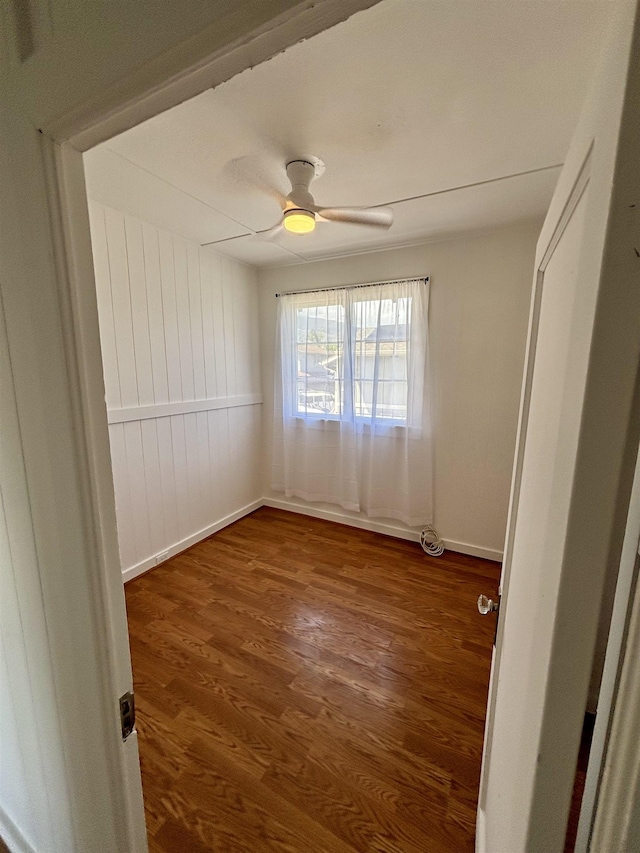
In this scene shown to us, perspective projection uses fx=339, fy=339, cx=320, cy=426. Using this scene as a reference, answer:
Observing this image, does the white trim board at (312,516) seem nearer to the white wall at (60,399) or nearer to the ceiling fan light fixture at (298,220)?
the white wall at (60,399)

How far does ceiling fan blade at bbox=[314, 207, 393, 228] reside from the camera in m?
1.64

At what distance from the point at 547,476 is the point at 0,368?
99 centimetres

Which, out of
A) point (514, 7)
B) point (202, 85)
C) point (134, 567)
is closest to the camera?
point (202, 85)

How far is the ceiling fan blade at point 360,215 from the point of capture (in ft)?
5.38

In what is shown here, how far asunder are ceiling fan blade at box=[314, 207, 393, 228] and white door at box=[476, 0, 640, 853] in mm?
1274

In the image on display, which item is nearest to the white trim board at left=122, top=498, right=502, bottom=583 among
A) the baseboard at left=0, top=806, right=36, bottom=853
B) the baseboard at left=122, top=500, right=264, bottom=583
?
the baseboard at left=122, top=500, right=264, bottom=583

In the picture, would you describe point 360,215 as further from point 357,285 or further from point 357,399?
point 357,399

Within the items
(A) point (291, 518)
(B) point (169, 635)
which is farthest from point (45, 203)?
(A) point (291, 518)

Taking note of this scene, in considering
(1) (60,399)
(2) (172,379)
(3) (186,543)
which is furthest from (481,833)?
(2) (172,379)

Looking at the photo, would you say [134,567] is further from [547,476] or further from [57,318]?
[547,476]

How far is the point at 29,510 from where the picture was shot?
26.6 inches

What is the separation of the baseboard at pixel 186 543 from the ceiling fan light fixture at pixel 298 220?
2147mm

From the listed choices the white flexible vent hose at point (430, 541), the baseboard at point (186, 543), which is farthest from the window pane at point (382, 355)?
the baseboard at point (186, 543)

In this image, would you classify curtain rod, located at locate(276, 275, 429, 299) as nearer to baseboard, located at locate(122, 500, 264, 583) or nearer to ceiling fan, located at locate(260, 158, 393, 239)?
ceiling fan, located at locate(260, 158, 393, 239)
